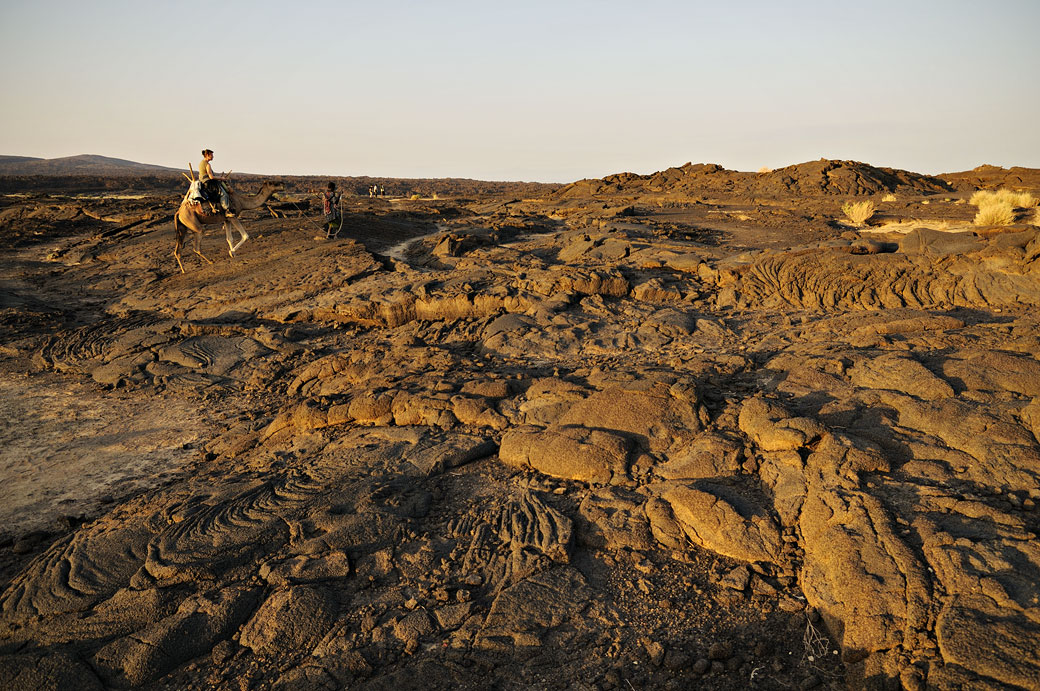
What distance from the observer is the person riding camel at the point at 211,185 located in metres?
10.7

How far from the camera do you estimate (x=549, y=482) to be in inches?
184

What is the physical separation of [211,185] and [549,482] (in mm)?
9376

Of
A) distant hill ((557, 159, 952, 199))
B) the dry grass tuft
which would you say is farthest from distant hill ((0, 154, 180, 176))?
the dry grass tuft

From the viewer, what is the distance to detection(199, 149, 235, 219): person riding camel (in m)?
10.7

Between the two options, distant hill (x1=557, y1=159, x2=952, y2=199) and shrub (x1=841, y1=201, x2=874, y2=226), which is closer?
shrub (x1=841, y1=201, x2=874, y2=226)

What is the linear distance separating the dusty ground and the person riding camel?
2592mm

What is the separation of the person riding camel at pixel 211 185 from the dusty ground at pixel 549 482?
2.59 metres

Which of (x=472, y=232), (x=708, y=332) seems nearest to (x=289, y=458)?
(x=708, y=332)

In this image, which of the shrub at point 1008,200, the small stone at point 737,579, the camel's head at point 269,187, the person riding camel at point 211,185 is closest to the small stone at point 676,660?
the small stone at point 737,579

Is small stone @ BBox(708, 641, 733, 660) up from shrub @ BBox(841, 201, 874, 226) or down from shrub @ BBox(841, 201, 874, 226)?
down

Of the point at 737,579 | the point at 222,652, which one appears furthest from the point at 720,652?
the point at 222,652

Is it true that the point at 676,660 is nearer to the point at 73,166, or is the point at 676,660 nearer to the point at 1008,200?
the point at 1008,200

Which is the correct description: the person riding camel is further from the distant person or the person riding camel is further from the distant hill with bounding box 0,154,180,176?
the distant hill with bounding box 0,154,180,176

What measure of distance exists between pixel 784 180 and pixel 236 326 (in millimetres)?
19672
